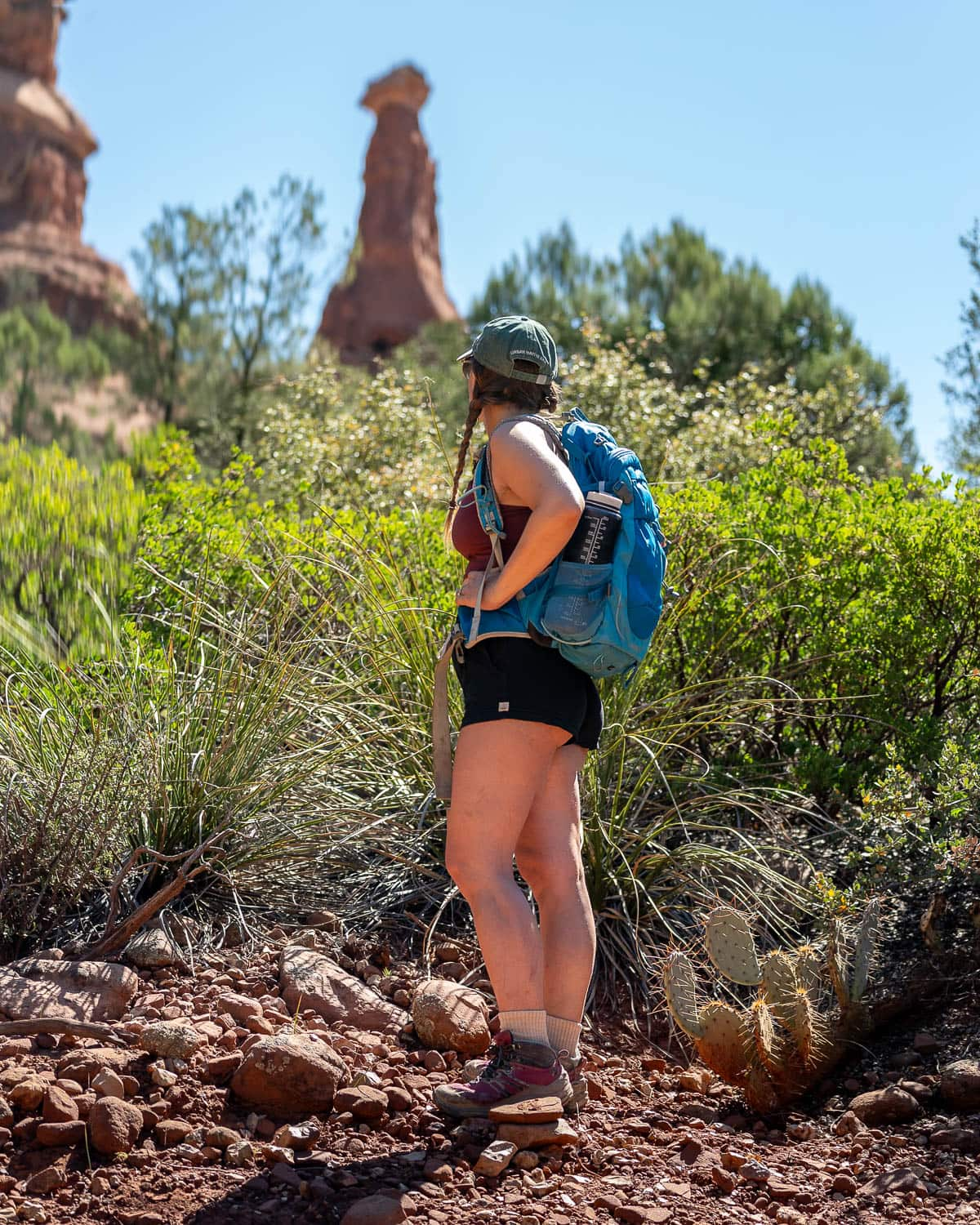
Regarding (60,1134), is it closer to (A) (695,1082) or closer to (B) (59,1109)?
(B) (59,1109)

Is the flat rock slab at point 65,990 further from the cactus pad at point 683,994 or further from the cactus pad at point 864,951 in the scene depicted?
the cactus pad at point 864,951

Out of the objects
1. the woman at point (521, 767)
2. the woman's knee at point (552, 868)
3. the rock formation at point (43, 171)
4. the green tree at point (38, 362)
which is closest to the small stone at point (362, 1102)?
the woman at point (521, 767)

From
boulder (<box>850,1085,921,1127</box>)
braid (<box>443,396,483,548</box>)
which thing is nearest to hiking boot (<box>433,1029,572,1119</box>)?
boulder (<box>850,1085,921,1127</box>)

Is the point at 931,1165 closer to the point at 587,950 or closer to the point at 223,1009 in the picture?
the point at 587,950

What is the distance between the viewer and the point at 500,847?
256 centimetres

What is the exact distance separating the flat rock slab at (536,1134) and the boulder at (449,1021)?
1.92ft

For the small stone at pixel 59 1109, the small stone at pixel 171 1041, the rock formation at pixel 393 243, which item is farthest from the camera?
the rock formation at pixel 393 243

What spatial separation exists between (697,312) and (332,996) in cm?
2063

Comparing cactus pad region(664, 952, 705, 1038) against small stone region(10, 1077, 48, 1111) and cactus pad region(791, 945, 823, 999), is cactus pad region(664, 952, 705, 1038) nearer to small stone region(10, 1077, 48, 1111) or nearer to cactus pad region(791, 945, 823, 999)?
cactus pad region(791, 945, 823, 999)

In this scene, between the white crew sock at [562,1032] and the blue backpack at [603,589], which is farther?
the white crew sock at [562,1032]

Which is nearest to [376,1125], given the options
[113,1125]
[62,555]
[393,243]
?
[113,1125]

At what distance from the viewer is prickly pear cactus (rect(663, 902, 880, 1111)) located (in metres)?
2.99

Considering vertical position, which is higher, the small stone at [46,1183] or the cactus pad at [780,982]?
the cactus pad at [780,982]

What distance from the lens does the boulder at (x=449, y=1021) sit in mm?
3172
